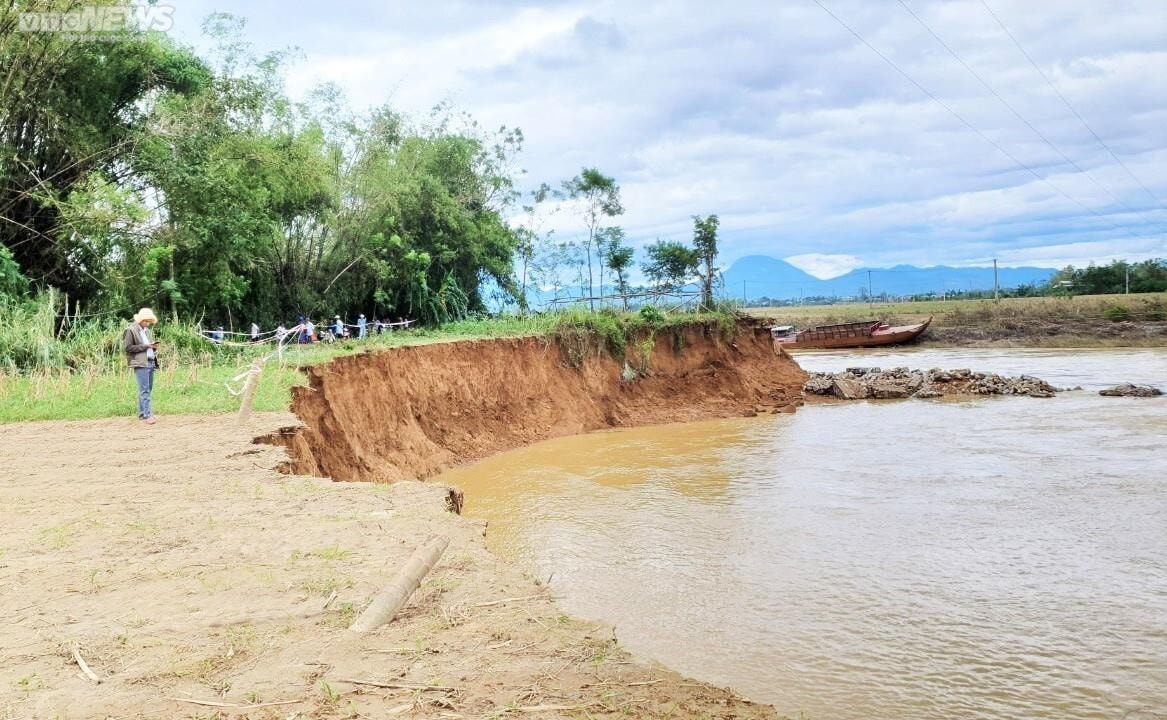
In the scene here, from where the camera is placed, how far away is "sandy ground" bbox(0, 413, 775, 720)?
13.0 feet

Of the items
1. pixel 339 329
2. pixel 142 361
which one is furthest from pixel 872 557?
pixel 339 329

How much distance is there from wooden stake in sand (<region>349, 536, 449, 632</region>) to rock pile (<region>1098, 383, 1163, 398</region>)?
26125 millimetres

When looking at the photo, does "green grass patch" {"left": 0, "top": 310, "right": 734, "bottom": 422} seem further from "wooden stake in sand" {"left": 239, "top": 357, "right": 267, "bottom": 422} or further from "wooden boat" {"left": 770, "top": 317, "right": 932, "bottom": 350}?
"wooden boat" {"left": 770, "top": 317, "right": 932, "bottom": 350}

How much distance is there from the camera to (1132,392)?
81.2 feet

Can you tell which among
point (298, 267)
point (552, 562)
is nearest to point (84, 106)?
point (298, 267)

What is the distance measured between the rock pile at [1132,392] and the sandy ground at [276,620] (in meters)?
24.7

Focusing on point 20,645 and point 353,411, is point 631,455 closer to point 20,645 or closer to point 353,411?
point 353,411

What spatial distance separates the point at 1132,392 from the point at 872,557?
68.5 feet

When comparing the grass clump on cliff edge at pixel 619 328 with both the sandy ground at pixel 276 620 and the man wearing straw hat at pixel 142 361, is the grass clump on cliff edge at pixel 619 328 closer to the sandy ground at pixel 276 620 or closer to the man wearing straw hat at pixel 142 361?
the man wearing straw hat at pixel 142 361

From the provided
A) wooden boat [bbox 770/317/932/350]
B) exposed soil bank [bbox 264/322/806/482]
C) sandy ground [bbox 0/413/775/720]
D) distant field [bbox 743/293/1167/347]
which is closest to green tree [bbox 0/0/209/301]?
exposed soil bank [bbox 264/322/806/482]

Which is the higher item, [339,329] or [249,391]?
[339,329]

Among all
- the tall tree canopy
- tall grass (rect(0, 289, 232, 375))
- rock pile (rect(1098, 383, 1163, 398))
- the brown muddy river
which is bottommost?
rock pile (rect(1098, 383, 1163, 398))

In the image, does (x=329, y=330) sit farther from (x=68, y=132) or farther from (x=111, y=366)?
(x=111, y=366)

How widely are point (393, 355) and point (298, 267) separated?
29.8 ft
